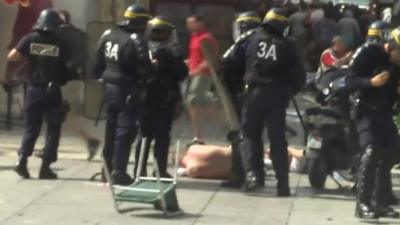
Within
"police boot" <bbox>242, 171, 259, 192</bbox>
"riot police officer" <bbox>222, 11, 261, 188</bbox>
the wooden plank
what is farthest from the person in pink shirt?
"police boot" <bbox>242, 171, 259, 192</bbox>

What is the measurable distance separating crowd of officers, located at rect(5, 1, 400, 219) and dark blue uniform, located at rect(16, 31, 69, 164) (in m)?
0.01

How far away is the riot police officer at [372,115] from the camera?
1055 centimetres

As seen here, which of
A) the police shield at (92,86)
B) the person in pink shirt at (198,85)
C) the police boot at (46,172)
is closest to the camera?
the police boot at (46,172)

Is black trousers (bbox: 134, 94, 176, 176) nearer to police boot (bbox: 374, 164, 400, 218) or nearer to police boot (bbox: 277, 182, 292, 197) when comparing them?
police boot (bbox: 277, 182, 292, 197)

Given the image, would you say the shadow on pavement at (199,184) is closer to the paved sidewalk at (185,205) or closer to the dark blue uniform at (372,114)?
the paved sidewalk at (185,205)

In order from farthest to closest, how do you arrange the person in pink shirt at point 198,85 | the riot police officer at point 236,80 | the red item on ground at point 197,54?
the red item on ground at point 197,54, the person in pink shirt at point 198,85, the riot police officer at point 236,80

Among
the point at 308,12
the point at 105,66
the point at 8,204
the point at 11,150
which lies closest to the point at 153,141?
the point at 105,66

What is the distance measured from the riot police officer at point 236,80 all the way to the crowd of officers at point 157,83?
1 centimetres

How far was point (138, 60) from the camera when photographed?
468 inches

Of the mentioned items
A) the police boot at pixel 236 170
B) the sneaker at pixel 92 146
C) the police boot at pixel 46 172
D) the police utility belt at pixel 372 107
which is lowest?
the sneaker at pixel 92 146

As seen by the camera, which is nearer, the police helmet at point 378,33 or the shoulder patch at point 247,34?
the police helmet at point 378,33

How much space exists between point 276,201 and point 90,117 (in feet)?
15.8

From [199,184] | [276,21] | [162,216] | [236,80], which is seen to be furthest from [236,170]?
[162,216]

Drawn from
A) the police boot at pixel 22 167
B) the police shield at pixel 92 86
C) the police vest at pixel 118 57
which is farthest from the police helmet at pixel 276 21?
the police shield at pixel 92 86
